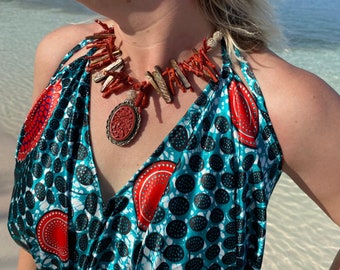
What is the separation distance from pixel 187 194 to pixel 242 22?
1.39ft

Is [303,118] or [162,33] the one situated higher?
[162,33]

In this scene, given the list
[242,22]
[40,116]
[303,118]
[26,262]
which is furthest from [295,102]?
[26,262]

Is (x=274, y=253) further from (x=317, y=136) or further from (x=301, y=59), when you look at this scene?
(x=301, y=59)

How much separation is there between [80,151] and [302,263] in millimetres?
2373

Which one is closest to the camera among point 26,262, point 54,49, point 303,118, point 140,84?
point 303,118

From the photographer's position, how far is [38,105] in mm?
1146

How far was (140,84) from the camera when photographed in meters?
1.06

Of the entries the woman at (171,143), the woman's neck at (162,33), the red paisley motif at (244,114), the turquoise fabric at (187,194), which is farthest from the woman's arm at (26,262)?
the red paisley motif at (244,114)

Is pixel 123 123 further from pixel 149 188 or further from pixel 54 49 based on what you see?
pixel 54 49

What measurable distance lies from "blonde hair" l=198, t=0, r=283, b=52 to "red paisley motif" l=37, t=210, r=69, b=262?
0.53 metres

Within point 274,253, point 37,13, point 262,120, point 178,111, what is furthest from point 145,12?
point 37,13

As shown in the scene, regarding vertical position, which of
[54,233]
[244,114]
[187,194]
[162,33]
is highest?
[162,33]

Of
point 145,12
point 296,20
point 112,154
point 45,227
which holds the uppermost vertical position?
point 145,12

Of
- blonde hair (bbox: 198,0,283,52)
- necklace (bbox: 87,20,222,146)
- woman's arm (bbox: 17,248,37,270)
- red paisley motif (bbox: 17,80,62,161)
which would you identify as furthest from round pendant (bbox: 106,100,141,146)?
woman's arm (bbox: 17,248,37,270)
